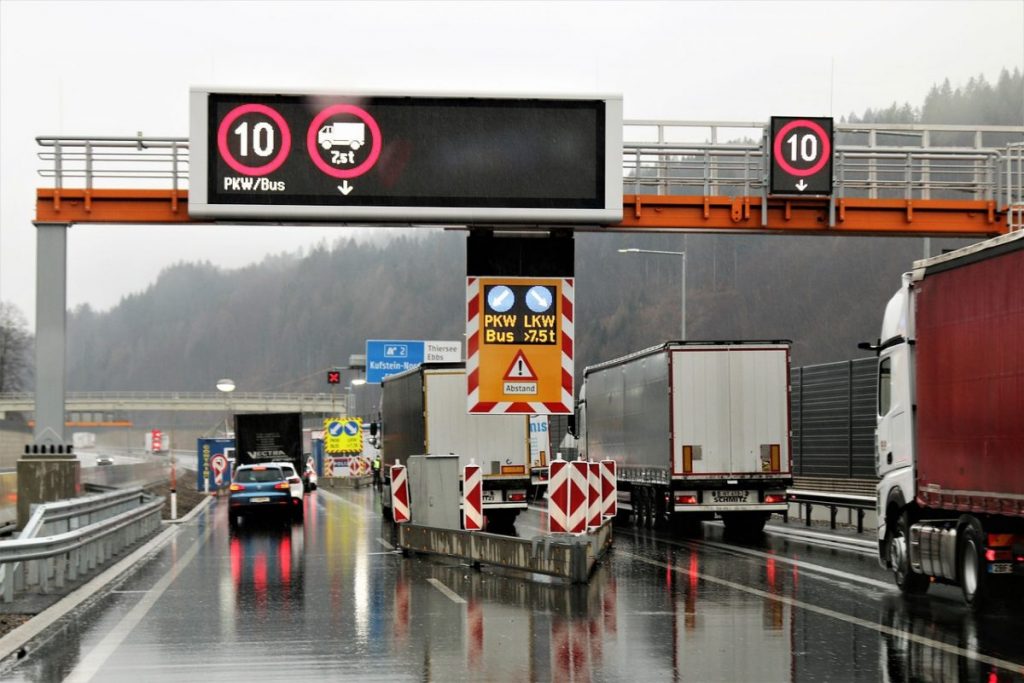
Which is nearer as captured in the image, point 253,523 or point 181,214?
point 181,214

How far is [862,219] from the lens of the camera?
2459 centimetres

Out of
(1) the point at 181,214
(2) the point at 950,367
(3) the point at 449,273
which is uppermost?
(3) the point at 449,273

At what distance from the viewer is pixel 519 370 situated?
21.1 meters

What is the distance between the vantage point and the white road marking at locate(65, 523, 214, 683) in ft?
34.7

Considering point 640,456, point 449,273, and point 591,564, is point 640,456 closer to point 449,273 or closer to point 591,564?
point 591,564

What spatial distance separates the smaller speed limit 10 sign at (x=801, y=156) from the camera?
78.1ft

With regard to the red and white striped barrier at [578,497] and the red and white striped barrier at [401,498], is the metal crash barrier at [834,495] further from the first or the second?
the red and white striped barrier at [578,497]

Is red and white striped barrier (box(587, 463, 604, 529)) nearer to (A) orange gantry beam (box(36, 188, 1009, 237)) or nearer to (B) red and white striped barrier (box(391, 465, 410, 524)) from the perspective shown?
(B) red and white striped barrier (box(391, 465, 410, 524))

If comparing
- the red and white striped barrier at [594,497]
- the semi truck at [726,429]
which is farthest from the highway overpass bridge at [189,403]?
the red and white striped barrier at [594,497]

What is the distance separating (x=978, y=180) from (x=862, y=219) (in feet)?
8.79

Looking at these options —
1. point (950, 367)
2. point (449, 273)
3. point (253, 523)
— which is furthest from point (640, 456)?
point (449, 273)

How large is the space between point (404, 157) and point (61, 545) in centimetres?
770

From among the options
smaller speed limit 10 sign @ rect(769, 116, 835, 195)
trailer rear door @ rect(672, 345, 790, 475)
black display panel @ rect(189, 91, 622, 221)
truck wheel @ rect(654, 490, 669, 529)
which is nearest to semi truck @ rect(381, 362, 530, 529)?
truck wheel @ rect(654, 490, 669, 529)

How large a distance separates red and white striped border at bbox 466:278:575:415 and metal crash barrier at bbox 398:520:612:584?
186 centimetres
